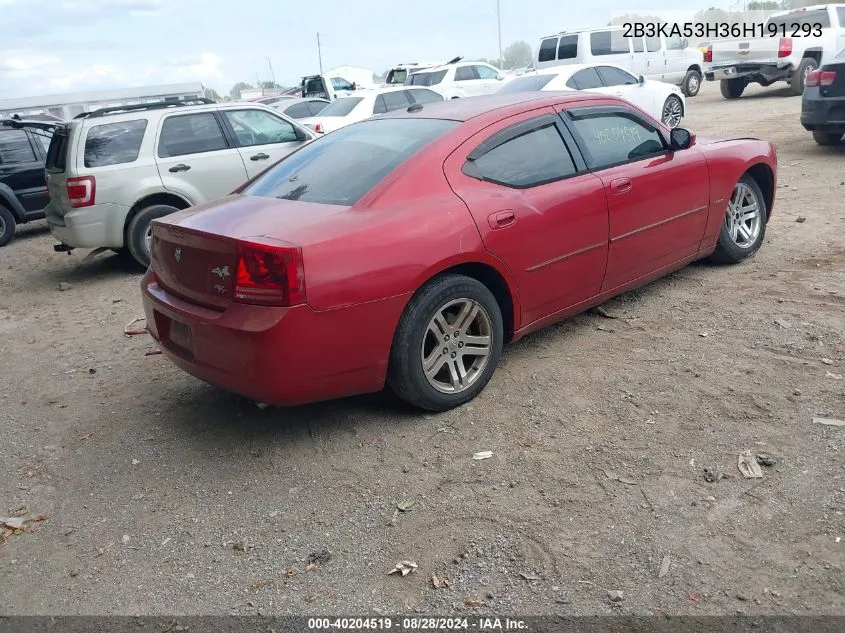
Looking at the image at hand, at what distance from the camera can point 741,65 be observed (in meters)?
18.5

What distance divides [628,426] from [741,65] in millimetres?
17437

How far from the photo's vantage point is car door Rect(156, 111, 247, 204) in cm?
822

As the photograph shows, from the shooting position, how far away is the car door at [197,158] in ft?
27.0

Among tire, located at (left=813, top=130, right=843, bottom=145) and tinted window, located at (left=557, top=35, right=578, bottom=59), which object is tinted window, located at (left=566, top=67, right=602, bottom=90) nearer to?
tire, located at (left=813, top=130, right=843, bottom=145)

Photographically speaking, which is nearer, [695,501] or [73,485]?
[695,501]

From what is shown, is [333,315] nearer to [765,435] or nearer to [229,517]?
Answer: [229,517]

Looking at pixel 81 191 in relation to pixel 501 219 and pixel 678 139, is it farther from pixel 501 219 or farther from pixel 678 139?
pixel 678 139

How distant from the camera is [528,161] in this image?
177 inches

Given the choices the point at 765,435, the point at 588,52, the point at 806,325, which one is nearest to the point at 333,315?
the point at 765,435

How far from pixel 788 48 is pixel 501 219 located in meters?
16.8

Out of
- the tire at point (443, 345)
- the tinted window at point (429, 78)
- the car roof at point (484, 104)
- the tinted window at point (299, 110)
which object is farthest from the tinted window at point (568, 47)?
the tire at point (443, 345)

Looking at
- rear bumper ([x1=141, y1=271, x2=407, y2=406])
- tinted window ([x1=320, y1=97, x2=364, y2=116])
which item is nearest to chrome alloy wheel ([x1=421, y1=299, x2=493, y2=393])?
rear bumper ([x1=141, y1=271, x2=407, y2=406])

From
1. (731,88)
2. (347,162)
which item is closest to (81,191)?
(347,162)

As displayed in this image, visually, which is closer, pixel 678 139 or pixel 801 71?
pixel 678 139
